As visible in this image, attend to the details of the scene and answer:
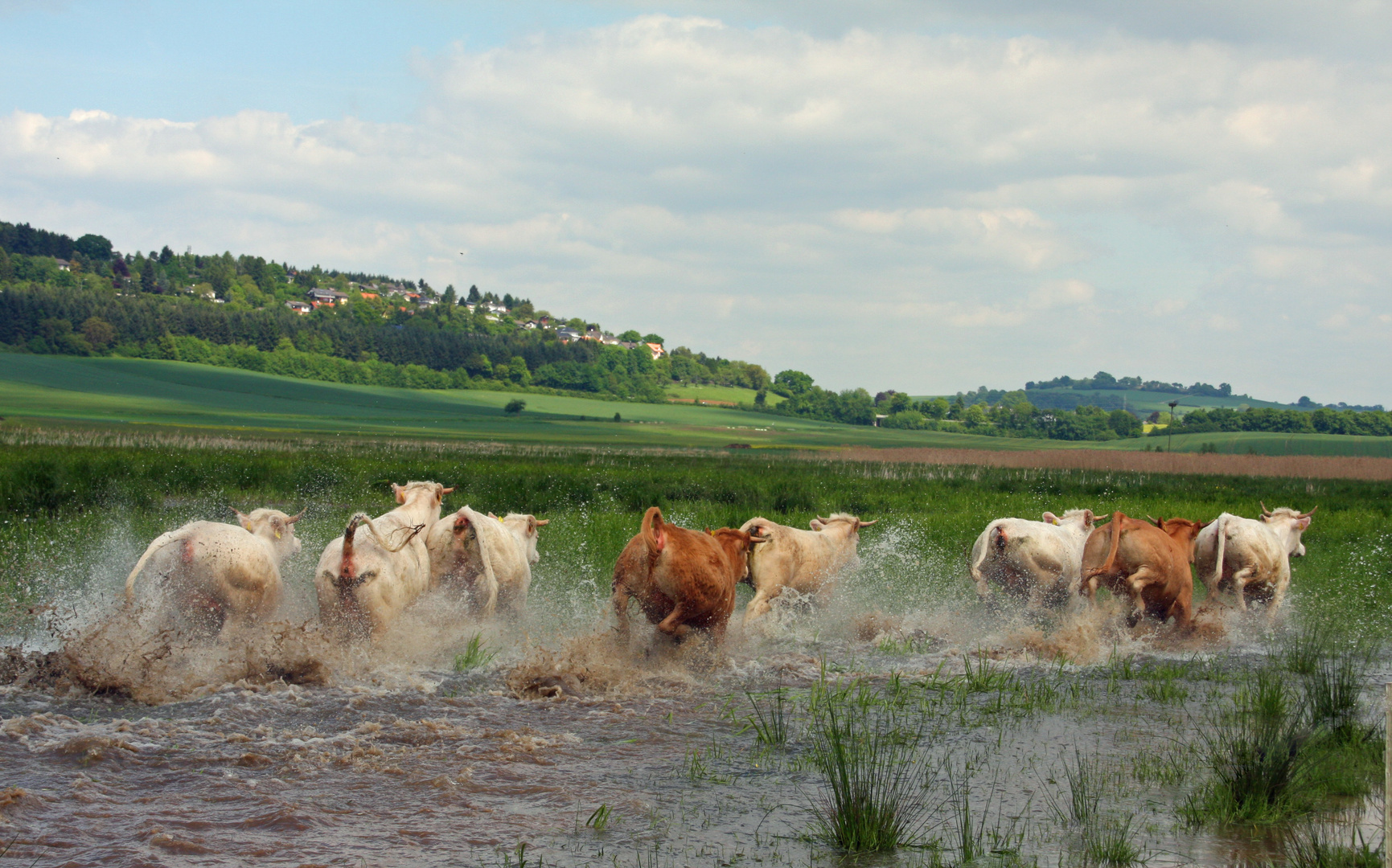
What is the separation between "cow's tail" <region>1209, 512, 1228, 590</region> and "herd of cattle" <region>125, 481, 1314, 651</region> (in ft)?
0.08

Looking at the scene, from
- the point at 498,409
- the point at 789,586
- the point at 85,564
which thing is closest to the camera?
the point at 789,586

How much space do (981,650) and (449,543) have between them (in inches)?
234

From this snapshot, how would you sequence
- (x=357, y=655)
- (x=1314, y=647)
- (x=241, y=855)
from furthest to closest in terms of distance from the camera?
(x=1314, y=647)
(x=357, y=655)
(x=241, y=855)

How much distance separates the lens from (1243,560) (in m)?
12.9

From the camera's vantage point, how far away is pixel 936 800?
6.39m

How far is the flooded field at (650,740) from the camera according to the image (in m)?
5.48

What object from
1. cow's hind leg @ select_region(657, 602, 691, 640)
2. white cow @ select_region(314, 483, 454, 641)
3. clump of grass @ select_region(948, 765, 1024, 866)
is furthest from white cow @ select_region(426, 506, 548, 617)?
clump of grass @ select_region(948, 765, 1024, 866)

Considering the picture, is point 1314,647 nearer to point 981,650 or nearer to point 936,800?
point 981,650

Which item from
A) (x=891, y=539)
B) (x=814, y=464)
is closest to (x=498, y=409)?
(x=814, y=464)

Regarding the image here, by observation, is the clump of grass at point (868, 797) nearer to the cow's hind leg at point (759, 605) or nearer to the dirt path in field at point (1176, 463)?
the cow's hind leg at point (759, 605)

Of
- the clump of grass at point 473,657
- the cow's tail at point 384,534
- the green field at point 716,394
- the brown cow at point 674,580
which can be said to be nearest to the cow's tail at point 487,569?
the clump of grass at point 473,657

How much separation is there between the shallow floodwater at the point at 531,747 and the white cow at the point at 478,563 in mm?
303

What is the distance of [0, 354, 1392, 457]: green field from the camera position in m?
88.2

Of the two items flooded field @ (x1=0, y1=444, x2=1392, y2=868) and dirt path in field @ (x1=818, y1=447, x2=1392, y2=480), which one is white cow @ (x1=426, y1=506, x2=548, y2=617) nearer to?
Answer: flooded field @ (x1=0, y1=444, x2=1392, y2=868)
